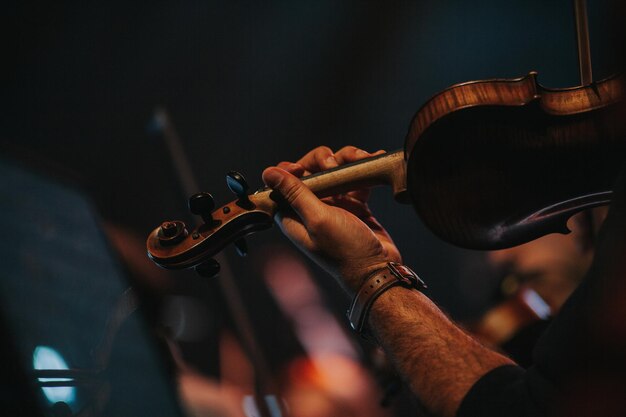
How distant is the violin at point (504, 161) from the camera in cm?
122

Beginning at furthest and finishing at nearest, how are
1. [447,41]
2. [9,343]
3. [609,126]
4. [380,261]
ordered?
[447,41]
[9,343]
[380,261]
[609,126]

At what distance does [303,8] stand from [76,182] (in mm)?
1654

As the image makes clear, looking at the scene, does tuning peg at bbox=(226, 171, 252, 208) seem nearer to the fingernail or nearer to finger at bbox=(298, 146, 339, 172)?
the fingernail

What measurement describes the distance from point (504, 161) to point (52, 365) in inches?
88.1

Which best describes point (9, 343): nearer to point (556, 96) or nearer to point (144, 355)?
point (144, 355)

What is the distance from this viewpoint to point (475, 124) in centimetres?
123

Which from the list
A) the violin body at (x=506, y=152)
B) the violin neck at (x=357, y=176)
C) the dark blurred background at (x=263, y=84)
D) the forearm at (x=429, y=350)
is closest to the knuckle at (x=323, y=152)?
the violin neck at (x=357, y=176)

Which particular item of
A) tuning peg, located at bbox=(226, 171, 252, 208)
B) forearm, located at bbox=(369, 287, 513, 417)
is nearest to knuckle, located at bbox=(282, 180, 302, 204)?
tuning peg, located at bbox=(226, 171, 252, 208)

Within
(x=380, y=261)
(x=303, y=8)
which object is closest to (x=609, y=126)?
(x=380, y=261)

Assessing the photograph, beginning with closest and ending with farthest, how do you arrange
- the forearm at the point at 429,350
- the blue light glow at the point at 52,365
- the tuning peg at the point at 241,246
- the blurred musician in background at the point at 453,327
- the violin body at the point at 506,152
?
the blurred musician in background at the point at 453,327 → the forearm at the point at 429,350 → the violin body at the point at 506,152 → the tuning peg at the point at 241,246 → the blue light glow at the point at 52,365

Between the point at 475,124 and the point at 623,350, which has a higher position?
the point at 475,124

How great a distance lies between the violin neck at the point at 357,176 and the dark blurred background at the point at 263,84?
1.85m

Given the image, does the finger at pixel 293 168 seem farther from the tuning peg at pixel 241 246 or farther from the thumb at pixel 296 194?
the tuning peg at pixel 241 246

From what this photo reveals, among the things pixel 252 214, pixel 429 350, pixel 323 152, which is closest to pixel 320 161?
pixel 323 152
